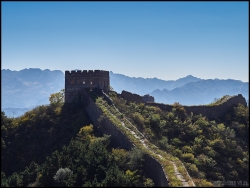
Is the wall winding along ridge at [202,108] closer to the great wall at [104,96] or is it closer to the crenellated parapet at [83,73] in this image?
the great wall at [104,96]

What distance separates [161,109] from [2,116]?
17585mm

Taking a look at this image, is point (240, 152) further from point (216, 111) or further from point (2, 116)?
point (2, 116)

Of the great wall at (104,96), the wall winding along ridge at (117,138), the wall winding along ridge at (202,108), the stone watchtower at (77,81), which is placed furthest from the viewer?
the stone watchtower at (77,81)

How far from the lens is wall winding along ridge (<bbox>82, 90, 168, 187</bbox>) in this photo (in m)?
18.9

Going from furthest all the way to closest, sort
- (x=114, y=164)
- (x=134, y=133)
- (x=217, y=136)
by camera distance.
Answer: (x=217, y=136)
(x=134, y=133)
(x=114, y=164)

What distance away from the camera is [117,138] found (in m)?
25.6

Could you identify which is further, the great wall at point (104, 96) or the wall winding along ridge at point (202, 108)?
the wall winding along ridge at point (202, 108)

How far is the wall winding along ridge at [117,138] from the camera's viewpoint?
18881mm

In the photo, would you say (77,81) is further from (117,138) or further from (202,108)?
(202,108)

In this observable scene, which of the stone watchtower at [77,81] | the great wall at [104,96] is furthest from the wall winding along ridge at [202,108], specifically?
the stone watchtower at [77,81]

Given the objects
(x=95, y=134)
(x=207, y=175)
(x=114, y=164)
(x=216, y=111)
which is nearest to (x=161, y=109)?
(x=216, y=111)

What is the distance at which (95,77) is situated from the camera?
123ft

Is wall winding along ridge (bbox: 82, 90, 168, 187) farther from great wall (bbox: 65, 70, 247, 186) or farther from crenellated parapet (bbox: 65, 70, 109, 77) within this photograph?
crenellated parapet (bbox: 65, 70, 109, 77)

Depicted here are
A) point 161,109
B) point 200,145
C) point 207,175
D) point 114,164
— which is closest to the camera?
point 114,164
